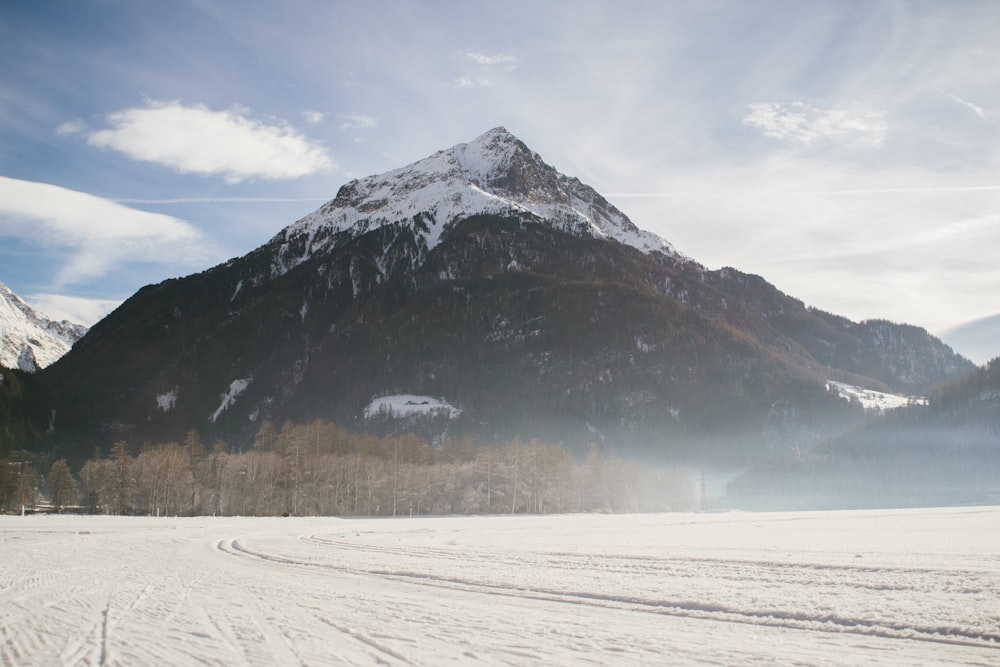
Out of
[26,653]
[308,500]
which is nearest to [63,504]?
[308,500]

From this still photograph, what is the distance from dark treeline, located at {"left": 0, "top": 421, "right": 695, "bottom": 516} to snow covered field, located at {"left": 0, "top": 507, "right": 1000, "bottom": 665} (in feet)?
247

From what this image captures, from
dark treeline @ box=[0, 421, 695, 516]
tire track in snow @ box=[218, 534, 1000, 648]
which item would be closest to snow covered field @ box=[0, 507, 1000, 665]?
tire track in snow @ box=[218, 534, 1000, 648]

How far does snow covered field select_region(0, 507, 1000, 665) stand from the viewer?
12.6 meters

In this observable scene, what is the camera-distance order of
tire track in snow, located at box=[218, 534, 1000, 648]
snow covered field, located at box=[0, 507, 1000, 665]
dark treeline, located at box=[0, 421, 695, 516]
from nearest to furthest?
snow covered field, located at box=[0, 507, 1000, 665], tire track in snow, located at box=[218, 534, 1000, 648], dark treeline, located at box=[0, 421, 695, 516]

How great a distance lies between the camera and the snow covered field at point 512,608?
12.6 metres

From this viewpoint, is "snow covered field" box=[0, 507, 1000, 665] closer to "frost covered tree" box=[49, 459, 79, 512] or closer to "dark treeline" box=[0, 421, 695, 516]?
"dark treeline" box=[0, 421, 695, 516]

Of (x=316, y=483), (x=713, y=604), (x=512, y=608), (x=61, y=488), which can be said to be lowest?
(x=61, y=488)

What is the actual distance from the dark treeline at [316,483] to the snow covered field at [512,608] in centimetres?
7521

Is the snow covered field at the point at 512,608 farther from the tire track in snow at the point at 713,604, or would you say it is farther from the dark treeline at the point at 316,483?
the dark treeline at the point at 316,483

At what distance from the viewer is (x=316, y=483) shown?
341 feet

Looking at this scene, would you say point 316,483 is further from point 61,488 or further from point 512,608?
point 512,608

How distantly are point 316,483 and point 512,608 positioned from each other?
92.8 meters

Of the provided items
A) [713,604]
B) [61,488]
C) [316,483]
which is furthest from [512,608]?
[61,488]

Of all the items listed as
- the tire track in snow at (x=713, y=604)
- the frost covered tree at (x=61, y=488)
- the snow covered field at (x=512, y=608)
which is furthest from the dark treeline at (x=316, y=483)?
the tire track in snow at (x=713, y=604)
